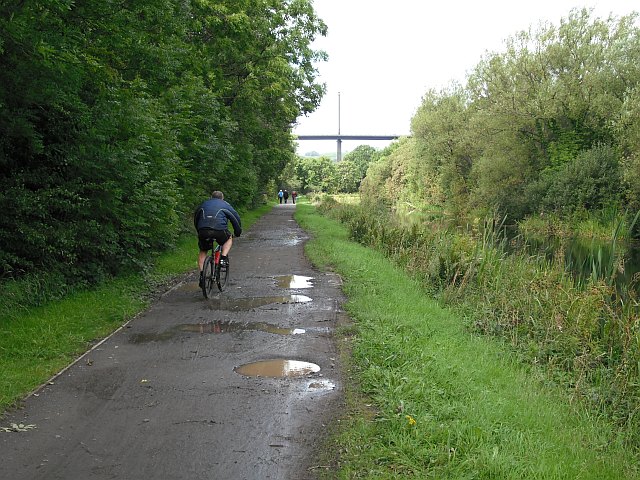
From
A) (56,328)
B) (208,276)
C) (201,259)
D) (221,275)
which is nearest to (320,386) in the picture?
(56,328)

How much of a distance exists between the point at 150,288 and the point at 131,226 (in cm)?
116

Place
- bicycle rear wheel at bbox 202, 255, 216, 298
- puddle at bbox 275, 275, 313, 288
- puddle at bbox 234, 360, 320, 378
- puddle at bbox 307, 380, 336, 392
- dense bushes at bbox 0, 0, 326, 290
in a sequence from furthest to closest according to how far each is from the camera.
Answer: puddle at bbox 275, 275, 313, 288 < bicycle rear wheel at bbox 202, 255, 216, 298 < dense bushes at bbox 0, 0, 326, 290 < puddle at bbox 234, 360, 320, 378 < puddle at bbox 307, 380, 336, 392

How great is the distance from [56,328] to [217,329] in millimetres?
1963

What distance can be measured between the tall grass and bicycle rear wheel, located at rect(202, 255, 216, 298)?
4.11 m

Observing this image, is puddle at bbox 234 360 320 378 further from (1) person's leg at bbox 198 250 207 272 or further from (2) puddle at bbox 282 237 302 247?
(2) puddle at bbox 282 237 302 247

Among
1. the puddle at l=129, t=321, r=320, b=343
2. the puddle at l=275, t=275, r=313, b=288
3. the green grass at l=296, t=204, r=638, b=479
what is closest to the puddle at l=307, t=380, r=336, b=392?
the green grass at l=296, t=204, r=638, b=479

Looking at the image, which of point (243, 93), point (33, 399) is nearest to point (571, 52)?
point (243, 93)

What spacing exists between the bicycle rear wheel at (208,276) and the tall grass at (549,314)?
13.5 feet

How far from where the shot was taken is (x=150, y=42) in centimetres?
1179

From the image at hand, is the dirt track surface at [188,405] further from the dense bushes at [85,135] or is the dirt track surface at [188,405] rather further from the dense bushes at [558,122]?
the dense bushes at [558,122]

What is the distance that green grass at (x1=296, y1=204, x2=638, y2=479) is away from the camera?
12.9 ft

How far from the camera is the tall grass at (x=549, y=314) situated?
21.7 feet

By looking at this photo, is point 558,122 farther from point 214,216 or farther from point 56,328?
point 56,328

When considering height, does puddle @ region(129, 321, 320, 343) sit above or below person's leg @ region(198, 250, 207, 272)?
below
